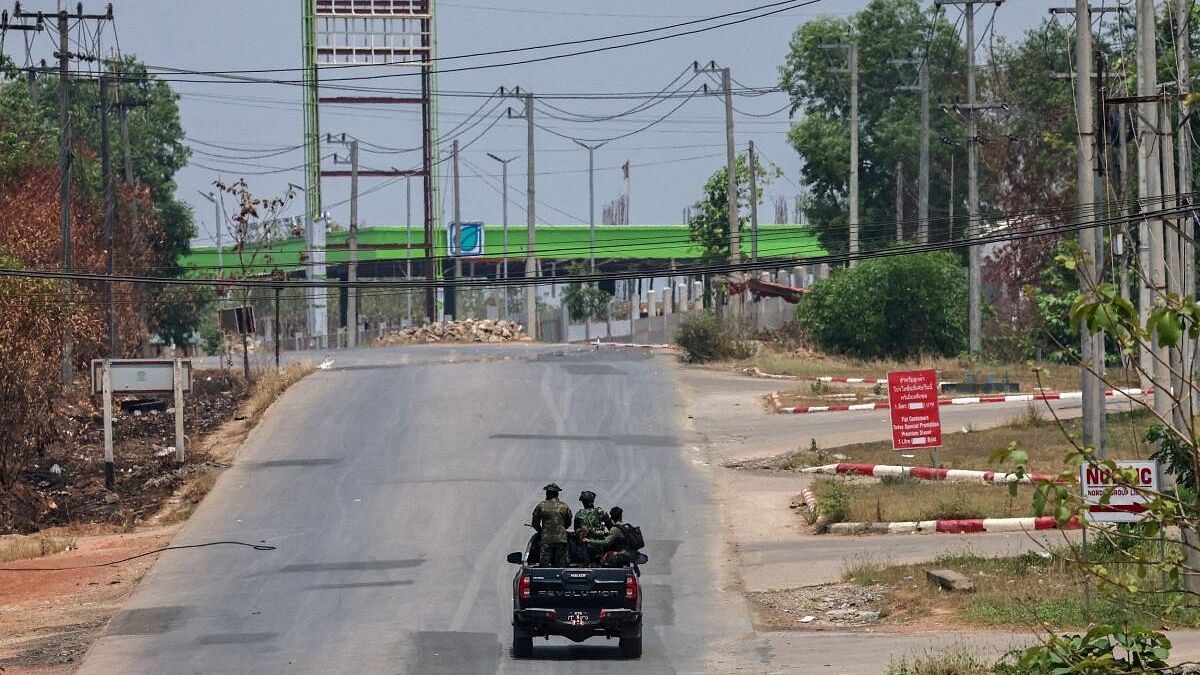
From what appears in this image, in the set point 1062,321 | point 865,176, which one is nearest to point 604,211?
point 865,176

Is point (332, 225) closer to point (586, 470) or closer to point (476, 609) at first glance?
point (586, 470)

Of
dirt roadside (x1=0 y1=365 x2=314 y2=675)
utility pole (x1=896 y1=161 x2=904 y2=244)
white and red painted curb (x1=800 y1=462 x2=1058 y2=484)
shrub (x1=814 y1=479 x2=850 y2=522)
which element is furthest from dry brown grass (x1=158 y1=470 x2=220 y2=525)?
utility pole (x1=896 y1=161 x2=904 y2=244)

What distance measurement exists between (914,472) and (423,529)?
433 inches

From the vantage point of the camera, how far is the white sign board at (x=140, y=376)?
127 ft

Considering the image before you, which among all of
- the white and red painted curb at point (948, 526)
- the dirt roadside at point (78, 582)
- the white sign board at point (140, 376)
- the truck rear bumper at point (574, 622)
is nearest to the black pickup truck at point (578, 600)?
the truck rear bumper at point (574, 622)

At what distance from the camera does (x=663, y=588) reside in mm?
26062

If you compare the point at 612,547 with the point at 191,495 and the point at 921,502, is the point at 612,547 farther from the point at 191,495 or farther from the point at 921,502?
the point at 191,495

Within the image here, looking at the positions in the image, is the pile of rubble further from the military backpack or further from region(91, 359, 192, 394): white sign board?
the military backpack

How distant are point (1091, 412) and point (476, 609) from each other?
10.0m

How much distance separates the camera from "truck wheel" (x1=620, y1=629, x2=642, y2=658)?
19.5 metres

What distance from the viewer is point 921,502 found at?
102 feet

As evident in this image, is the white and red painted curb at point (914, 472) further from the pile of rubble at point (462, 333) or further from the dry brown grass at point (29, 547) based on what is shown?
the pile of rubble at point (462, 333)

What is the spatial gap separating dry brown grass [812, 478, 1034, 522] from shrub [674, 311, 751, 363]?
934 inches

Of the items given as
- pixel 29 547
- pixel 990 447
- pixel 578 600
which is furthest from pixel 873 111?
pixel 578 600
